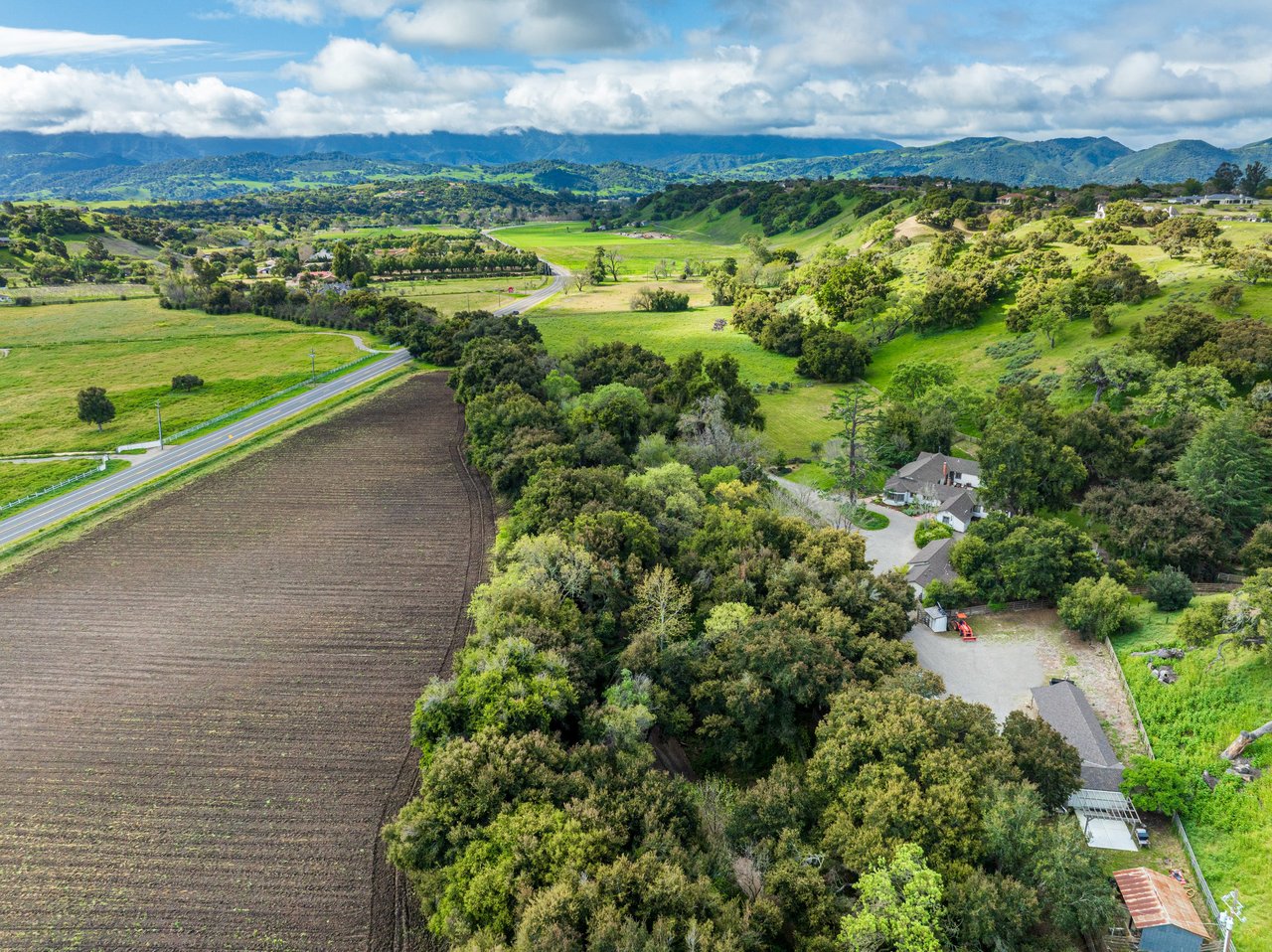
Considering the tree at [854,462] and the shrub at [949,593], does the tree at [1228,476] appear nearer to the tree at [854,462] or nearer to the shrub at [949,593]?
the shrub at [949,593]

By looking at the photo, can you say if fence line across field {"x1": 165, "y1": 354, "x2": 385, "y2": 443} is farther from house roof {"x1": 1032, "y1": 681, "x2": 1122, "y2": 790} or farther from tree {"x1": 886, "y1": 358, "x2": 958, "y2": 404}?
house roof {"x1": 1032, "y1": 681, "x2": 1122, "y2": 790}

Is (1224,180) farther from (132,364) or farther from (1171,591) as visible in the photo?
(132,364)

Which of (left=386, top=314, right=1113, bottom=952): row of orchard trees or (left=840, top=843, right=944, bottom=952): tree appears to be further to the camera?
(left=386, top=314, right=1113, bottom=952): row of orchard trees

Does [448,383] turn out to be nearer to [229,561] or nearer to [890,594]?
[229,561]

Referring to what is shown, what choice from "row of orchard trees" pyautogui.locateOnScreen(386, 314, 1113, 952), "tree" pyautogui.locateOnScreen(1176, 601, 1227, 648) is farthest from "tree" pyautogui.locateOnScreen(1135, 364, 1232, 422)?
"row of orchard trees" pyautogui.locateOnScreen(386, 314, 1113, 952)

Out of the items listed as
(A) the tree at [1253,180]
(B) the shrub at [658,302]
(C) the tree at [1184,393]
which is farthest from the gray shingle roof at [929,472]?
(A) the tree at [1253,180]

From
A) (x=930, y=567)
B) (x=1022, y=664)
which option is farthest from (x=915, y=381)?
(x=1022, y=664)
